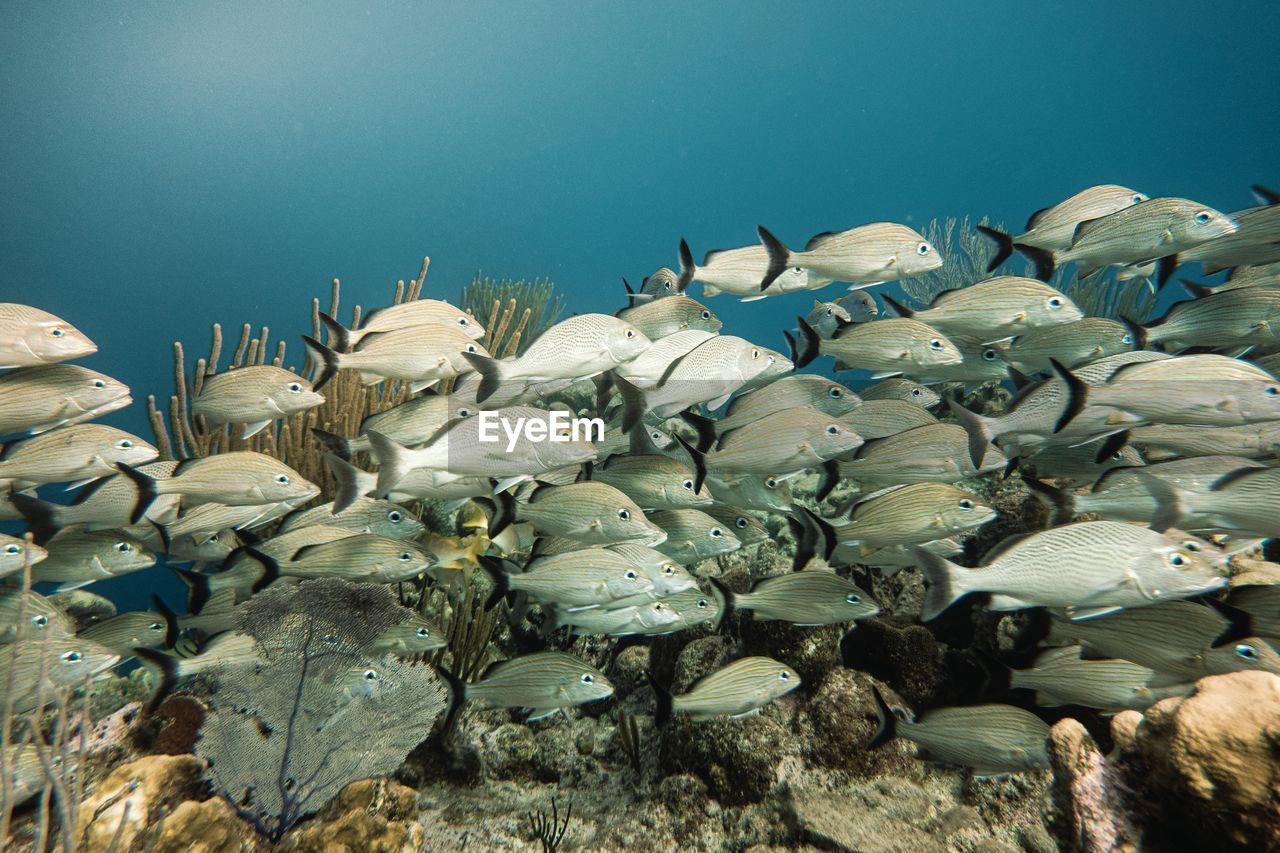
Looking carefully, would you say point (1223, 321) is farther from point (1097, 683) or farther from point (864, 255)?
point (1097, 683)

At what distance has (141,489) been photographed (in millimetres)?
3049

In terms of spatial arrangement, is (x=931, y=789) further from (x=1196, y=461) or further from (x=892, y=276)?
(x=892, y=276)

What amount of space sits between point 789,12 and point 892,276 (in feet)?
386

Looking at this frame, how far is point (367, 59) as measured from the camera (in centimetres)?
7738

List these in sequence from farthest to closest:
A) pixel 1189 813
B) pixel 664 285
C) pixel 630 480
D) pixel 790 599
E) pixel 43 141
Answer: pixel 43 141, pixel 664 285, pixel 630 480, pixel 790 599, pixel 1189 813

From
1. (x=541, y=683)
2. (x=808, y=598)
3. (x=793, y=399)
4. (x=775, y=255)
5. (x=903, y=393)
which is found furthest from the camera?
(x=903, y=393)

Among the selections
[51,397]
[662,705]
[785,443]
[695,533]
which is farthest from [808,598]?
[51,397]

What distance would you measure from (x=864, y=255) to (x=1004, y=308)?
89 centimetres

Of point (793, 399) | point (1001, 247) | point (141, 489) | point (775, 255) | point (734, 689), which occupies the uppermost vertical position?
point (1001, 247)

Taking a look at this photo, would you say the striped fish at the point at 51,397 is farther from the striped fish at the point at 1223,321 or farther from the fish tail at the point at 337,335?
the striped fish at the point at 1223,321

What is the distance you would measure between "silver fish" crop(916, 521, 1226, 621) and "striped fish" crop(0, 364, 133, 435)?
153 inches

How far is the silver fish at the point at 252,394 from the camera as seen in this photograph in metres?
3.41

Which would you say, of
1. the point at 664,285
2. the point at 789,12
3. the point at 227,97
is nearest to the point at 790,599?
the point at 664,285

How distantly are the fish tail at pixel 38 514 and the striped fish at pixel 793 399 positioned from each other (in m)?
3.76
